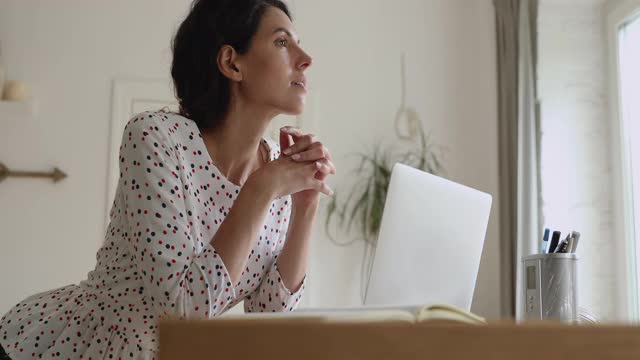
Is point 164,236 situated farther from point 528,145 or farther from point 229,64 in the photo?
point 528,145

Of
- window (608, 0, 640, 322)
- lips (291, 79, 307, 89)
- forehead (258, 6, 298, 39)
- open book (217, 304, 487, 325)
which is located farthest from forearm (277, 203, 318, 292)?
window (608, 0, 640, 322)

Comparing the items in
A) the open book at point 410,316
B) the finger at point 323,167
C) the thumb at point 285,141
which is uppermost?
the thumb at point 285,141

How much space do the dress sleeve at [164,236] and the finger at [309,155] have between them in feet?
0.64

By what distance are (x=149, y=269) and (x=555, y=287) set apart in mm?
682

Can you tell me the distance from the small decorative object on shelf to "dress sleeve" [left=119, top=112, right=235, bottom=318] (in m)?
2.48

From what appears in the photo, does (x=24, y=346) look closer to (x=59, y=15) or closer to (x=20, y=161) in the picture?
(x=20, y=161)

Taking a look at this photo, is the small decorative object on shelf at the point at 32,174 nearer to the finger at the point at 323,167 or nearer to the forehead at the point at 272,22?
the forehead at the point at 272,22

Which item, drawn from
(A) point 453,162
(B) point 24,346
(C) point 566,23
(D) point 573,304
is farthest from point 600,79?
(B) point 24,346

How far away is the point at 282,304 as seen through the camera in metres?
1.38

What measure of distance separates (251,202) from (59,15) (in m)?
2.89

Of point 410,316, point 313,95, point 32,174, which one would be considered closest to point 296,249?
point 410,316

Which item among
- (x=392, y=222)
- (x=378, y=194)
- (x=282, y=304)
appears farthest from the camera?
(x=378, y=194)

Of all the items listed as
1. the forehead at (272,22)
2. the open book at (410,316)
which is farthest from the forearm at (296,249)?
the open book at (410,316)

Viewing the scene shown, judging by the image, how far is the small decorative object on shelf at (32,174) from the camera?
347 centimetres
